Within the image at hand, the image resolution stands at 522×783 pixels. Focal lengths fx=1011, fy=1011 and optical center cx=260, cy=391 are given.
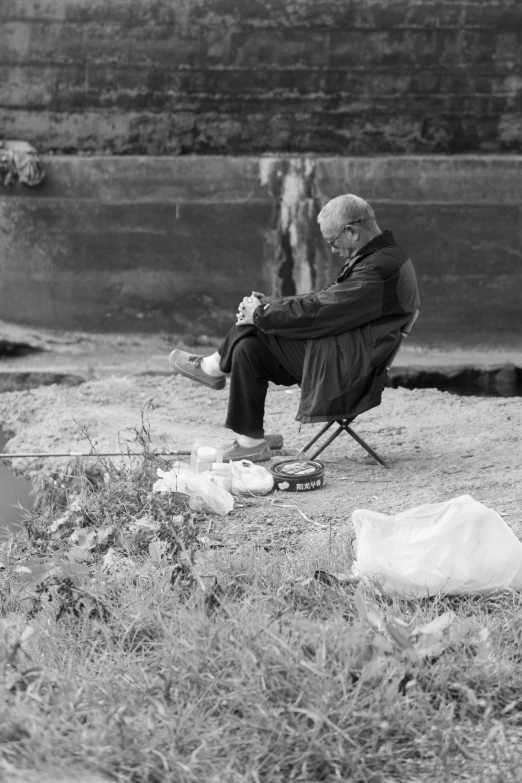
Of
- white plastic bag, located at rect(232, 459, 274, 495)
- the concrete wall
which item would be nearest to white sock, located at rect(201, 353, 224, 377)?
white plastic bag, located at rect(232, 459, 274, 495)

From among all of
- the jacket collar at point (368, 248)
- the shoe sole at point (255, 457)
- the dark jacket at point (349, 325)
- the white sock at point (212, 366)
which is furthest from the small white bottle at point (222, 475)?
the jacket collar at point (368, 248)

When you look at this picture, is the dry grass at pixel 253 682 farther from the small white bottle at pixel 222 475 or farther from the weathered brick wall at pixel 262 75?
the weathered brick wall at pixel 262 75

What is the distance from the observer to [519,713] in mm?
2541

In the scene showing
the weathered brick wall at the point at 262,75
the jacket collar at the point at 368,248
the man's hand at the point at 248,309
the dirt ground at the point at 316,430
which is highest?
the weathered brick wall at the point at 262,75

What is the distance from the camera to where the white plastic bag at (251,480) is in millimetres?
4578

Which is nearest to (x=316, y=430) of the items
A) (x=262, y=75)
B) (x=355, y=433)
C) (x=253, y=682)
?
(x=355, y=433)

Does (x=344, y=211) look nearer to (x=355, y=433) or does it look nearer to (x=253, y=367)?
(x=253, y=367)

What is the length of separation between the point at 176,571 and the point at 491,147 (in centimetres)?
526

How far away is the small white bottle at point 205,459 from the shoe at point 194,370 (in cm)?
57

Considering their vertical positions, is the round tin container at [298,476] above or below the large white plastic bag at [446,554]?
below

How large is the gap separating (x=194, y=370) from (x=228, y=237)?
2507mm

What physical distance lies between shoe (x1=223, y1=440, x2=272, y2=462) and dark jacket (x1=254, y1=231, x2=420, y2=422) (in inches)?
13.4

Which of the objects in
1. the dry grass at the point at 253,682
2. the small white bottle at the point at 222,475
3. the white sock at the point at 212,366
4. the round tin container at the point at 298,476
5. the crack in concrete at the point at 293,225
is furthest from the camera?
the crack in concrete at the point at 293,225

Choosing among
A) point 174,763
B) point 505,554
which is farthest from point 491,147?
point 174,763
